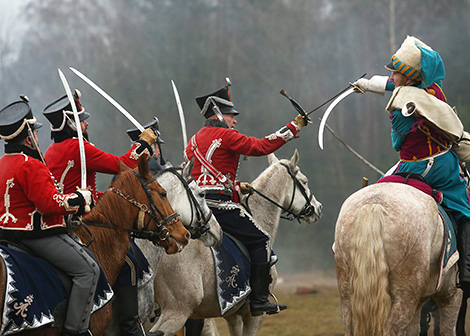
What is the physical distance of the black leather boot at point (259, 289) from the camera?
6.09 meters

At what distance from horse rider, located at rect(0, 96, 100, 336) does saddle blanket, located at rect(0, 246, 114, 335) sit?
0.08m

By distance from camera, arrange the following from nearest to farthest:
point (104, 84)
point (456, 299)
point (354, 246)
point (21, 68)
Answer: point (354, 246) → point (456, 299) → point (21, 68) → point (104, 84)

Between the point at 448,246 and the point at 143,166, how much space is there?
8.18 ft

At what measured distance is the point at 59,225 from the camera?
395cm

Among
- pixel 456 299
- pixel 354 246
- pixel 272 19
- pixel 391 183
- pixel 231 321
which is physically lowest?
pixel 231 321

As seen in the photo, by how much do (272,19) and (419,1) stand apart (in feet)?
11.9

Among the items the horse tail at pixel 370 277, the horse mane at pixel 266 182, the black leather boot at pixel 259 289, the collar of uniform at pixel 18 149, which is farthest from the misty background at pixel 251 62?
the collar of uniform at pixel 18 149

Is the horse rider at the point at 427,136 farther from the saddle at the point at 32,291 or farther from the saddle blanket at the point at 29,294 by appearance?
the saddle blanket at the point at 29,294

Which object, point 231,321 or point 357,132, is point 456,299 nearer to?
point 231,321

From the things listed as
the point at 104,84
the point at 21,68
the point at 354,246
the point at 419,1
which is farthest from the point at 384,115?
the point at 354,246

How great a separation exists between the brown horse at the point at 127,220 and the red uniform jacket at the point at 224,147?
1450mm

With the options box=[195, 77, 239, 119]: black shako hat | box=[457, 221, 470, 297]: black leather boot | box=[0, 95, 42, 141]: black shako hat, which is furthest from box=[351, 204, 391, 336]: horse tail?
box=[0, 95, 42, 141]: black shako hat

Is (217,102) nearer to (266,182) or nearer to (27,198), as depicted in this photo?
(266,182)

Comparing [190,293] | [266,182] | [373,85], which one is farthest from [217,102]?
[190,293]
